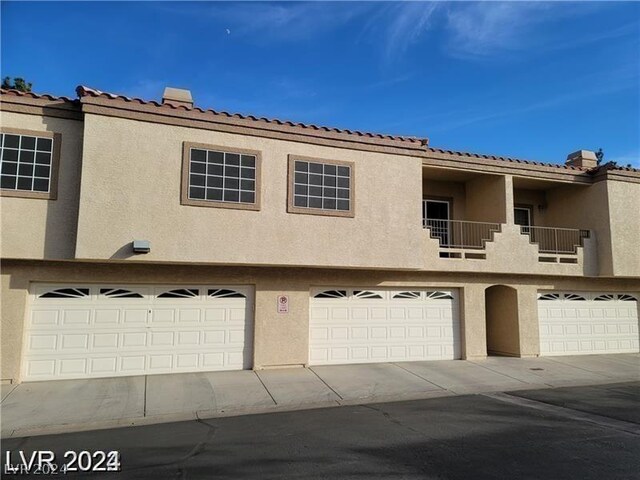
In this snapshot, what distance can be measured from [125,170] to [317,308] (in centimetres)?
563

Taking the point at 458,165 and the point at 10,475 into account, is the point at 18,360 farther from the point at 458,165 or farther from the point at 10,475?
the point at 458,165

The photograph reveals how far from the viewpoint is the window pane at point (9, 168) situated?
9922 mm

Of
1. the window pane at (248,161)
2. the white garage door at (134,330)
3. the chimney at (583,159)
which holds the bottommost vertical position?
the white garage door at (134,330)

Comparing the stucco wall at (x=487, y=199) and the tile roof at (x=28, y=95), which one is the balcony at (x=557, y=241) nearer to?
the stucco wall at (x=487, y=199)

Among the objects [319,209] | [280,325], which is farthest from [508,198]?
[280,325]

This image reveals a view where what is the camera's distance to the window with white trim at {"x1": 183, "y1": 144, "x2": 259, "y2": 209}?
1072 cm

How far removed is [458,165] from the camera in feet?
46.2

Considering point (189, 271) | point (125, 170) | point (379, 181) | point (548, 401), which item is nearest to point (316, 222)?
point (379, 181)

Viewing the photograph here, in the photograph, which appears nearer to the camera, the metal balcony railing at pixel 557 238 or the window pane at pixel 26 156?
the window pane at pixel 26 156

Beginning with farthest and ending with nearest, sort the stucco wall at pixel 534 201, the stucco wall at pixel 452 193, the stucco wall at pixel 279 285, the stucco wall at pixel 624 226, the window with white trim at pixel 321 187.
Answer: the stucco wall at pixel 534 201 → the stucco wall at pixel 452 193 → the stucco wall at pixel 624 226 → the window with white trim at pixel 321 187 → the stucco wall at pixel 279 285

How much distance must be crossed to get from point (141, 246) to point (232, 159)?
2750 mm

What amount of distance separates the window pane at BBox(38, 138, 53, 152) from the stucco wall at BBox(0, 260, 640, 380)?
2395 millimetres

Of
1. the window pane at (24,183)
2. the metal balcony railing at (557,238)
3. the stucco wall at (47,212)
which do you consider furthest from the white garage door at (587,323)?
the window pane at (24,183)

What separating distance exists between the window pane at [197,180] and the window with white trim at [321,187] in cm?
202
